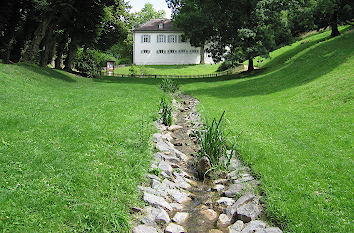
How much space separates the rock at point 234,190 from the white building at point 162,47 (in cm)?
6379

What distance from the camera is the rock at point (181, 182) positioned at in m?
7.66

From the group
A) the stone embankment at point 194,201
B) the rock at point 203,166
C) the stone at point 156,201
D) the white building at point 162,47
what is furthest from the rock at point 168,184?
the white building at point 162,47

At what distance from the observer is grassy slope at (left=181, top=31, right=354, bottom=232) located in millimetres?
5584

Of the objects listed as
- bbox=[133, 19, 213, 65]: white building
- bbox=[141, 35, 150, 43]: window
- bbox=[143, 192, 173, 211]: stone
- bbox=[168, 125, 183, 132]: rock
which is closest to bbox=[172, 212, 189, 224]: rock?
bbox=[143, 192, 173, 211]: stone

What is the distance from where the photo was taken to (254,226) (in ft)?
18.0

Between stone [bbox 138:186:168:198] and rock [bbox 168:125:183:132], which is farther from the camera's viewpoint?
rock [bbox 168:125:183:132]

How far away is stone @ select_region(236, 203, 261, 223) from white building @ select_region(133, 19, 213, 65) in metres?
65.0

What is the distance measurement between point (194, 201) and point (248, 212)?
142cm

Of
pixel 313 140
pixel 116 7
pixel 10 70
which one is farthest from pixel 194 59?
pixel 313 140

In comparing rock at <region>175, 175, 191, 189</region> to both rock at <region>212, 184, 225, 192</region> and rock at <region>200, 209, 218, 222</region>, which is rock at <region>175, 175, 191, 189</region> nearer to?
rock at <region>212, 184, 225, 192</region>

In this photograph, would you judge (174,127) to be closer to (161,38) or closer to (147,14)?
(161,38)

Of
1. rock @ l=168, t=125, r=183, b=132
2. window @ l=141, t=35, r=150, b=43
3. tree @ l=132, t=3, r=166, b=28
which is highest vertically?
tree @ l=132, t=3, r=166, b=28

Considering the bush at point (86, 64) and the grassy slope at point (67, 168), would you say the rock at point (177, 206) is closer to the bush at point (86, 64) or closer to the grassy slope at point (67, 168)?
the grassy slope at point (67, 168)

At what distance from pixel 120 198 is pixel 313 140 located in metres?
6.16
